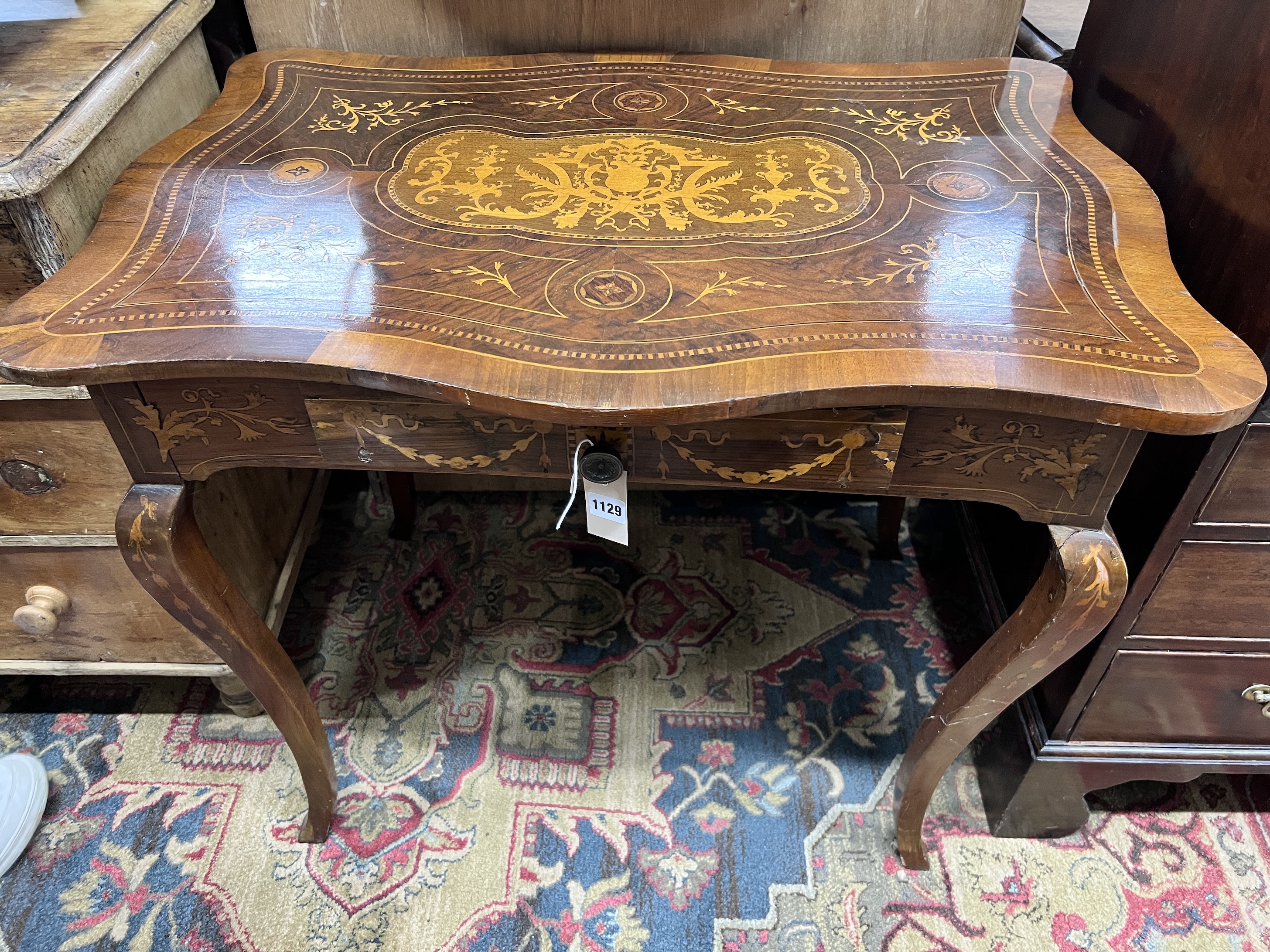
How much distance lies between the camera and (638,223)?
80cm

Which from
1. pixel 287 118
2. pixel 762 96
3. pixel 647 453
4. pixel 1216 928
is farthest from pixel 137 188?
pixel 1216 928

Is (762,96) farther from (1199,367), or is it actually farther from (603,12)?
(1199,367)

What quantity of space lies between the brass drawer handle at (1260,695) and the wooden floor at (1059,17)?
823mm

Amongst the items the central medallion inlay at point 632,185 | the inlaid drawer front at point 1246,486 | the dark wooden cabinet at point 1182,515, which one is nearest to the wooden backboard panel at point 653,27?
the dark wooden cabinet at point 1182,515

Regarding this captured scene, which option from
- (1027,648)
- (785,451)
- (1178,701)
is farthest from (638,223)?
(1178,701)

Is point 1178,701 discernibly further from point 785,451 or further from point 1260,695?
point 785,451

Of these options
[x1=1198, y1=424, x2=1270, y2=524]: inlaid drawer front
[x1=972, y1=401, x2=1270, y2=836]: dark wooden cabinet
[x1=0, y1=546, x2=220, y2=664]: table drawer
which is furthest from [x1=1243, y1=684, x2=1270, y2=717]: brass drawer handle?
[x1=0, y1=546, x2=220, y2=664]: table drawer

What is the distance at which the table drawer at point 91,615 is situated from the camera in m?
1.01

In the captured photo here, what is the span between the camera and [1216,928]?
3.36 feet

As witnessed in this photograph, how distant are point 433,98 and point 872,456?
27.6 inches

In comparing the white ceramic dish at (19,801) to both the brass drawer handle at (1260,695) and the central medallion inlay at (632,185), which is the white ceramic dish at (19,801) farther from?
the brass drawer handle at (1260,695)

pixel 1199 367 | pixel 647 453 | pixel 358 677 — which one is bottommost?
pixel 358 677

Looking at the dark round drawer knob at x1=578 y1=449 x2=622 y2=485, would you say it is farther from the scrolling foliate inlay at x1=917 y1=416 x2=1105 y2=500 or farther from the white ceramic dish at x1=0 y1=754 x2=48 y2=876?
the white ceramic dish at x1=0 y1=754 x2=48 y2=876

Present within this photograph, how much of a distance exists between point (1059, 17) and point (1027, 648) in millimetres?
904
